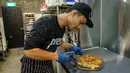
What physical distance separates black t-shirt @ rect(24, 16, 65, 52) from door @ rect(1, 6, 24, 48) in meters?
5.46

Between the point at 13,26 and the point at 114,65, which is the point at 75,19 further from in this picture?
the point at 13,26

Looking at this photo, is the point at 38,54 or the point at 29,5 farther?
the point at 29,5

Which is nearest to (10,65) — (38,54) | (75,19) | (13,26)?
(13,26)

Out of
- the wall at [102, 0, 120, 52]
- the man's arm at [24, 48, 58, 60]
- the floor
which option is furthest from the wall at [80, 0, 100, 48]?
the floor

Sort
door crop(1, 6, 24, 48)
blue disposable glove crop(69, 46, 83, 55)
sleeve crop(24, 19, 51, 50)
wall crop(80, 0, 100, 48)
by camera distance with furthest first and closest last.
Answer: door crop(1, 6, 24, 48)
wall crop(80, 0, 100, 48)
blue disposable glove crop(69, 46, 83, 55)
sleeve crop(24, 19, 51, 50)

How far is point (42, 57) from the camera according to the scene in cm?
126

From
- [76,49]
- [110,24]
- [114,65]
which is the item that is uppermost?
[110,24]

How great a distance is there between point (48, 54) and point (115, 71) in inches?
27.9

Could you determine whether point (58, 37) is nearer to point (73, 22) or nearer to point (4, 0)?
point (73, 22)

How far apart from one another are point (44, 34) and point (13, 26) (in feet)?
18.5

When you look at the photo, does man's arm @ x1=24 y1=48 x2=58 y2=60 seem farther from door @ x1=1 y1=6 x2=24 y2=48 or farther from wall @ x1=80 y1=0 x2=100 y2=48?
door @ x1=1 y1=6 x2=24 y2=48

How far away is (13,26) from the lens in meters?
6.31

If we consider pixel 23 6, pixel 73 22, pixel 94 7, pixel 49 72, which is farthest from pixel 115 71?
pixel 23 6

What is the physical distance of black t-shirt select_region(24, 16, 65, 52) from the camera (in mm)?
1202
